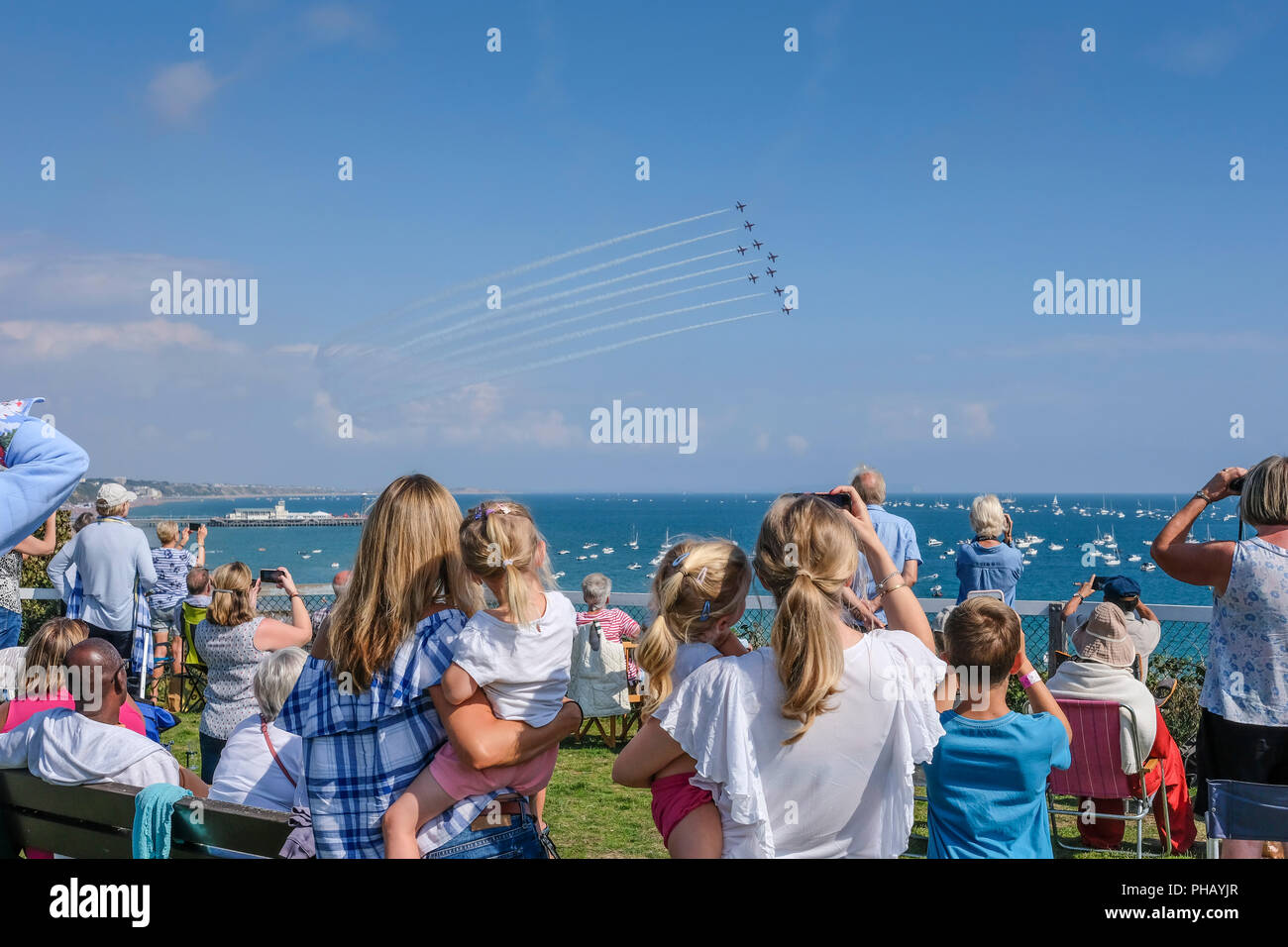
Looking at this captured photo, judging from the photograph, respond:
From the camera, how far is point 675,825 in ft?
9.54

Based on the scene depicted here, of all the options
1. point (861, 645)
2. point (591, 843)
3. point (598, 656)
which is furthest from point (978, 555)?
point (861, 645)

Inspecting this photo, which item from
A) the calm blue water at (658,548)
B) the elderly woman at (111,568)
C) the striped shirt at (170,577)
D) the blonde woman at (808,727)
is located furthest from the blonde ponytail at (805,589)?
the calm blue water at (658,548)

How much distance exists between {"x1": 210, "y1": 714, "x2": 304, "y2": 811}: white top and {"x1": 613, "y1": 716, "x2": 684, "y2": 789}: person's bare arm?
1605mm

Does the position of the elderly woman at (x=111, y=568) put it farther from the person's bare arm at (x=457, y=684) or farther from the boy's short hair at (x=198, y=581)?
the person's bare arm at (x=457, y=684)

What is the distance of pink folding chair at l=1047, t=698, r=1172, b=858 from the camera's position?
17.4 feet

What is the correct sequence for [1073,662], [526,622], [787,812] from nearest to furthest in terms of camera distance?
[787,812] < [526,622] < [1073,662]

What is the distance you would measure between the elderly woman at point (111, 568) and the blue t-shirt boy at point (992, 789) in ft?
21.9

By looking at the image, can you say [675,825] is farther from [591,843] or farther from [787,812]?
[591,843]

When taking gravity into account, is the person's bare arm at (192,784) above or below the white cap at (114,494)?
below

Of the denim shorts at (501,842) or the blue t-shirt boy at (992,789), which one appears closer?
the denim shorts at (501,842)

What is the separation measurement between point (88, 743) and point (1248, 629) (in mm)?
4468

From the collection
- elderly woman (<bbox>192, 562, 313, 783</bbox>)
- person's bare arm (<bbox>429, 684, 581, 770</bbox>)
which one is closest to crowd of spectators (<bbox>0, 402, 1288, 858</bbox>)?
person's bare arm (<bbox>429, 684, 581, 770</bbox>)

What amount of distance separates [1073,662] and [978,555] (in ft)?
7.34

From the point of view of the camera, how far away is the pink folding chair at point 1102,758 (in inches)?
209
